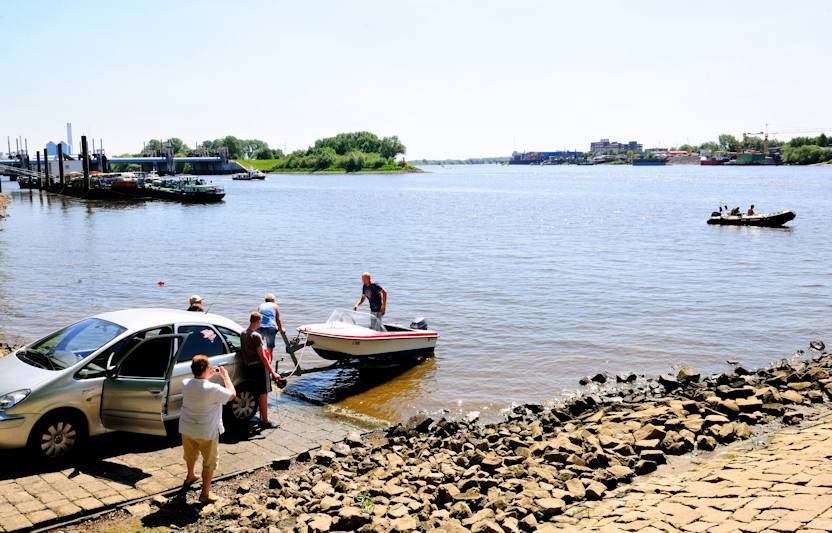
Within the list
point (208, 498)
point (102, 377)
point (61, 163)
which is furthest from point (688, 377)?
point (61, 163)

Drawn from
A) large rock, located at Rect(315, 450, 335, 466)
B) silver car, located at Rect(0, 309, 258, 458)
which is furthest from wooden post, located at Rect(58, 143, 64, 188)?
large rock, located at Rect(315, 450, 335, 466)

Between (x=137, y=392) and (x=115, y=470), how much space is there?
104cm

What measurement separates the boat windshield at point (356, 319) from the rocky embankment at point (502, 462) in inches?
170

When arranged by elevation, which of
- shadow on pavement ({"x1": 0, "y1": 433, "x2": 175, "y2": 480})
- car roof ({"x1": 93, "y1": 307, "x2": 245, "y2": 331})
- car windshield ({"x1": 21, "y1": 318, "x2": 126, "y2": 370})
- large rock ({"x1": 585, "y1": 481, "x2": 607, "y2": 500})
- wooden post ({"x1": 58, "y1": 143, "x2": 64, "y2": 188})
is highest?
wooden post ({"x1": 58, "y1": 143, "x2": 64, "y2": 188})

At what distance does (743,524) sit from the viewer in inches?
278

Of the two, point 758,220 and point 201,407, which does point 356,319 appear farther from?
point 758,220

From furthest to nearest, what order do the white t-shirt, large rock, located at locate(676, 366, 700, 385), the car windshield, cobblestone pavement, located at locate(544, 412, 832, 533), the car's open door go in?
large rock, located at locate(676, 366, 700, 385) → the car windshield → the car's open door → the white t-shirt → cobblestone pavement, located at locate(544, 412, 832, 533)

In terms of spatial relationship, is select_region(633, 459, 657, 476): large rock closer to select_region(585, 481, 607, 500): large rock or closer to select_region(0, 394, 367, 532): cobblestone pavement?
select_region(585, 481, 607, 500): large rock

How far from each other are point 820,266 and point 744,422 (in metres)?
29.7

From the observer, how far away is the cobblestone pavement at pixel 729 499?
7.12 metres

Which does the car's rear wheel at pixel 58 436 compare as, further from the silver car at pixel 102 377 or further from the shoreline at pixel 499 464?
the shoreline at pixel 499 464

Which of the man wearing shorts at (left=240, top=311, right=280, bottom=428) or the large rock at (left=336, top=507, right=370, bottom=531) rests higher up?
the man wearing shorts at (left=240, top=311, right=280, bottom=428)

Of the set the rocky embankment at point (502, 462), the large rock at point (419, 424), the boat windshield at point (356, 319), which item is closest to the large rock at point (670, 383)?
the rocky embankment at point (502, 462)

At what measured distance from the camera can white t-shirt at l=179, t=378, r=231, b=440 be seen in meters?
8.08
